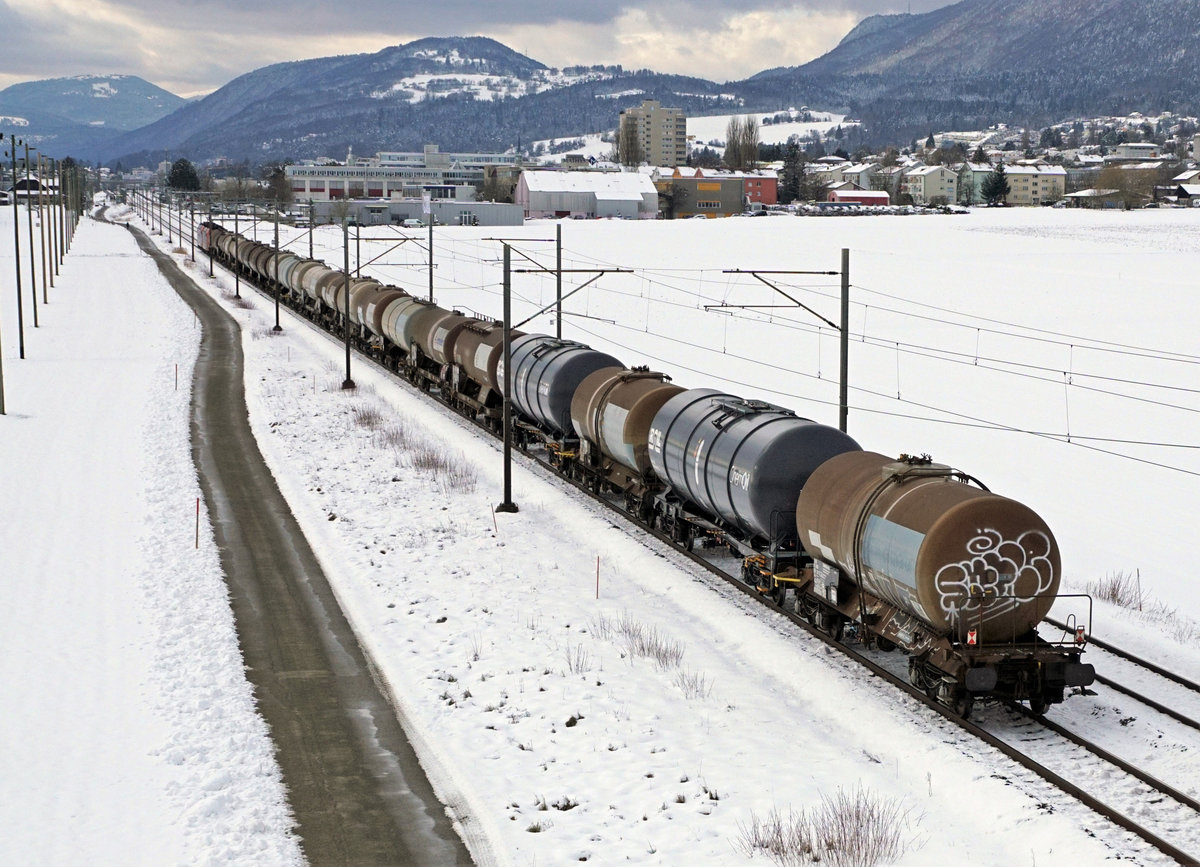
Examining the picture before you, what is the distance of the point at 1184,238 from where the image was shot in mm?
113062

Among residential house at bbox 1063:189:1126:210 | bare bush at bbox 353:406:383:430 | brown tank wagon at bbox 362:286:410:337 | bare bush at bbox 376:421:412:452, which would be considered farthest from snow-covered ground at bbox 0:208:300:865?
residential house at bbox 1063:189:1126:210

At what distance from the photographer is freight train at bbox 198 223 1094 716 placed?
53.4 feet

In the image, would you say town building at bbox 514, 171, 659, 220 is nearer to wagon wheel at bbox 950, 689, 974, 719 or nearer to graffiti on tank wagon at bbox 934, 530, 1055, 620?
wagon wheel at bbox 950, 689, 974, 719

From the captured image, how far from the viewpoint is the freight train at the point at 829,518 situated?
16266 millimetres

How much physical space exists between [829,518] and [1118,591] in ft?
27.1

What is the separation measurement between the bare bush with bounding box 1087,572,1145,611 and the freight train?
3.41 m

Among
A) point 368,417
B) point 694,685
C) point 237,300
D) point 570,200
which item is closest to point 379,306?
point 368,417

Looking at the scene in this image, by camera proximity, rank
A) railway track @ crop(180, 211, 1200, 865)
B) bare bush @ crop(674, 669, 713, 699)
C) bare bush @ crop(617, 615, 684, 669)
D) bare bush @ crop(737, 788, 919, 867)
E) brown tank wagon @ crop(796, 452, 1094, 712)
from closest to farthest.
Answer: bare bush @ crop(737, 788, 919, 867)
railway track @ crop(180, 211, 1200, 865)
brown tank wagon @ crop(796, 452, 1094, 712)
bare bush @ crop(674, 669, 713, 699)
bare bush @ crop(617, 615, 684, 669)

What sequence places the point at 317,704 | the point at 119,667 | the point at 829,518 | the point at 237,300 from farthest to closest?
the point at 237,300
the point at 119,667
the point at 829,518
the point at 317,704

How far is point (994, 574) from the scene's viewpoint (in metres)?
16.2

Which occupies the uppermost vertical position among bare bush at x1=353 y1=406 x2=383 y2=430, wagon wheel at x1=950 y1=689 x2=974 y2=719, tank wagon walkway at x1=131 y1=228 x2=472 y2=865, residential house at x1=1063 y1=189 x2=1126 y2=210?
residential house at x1=1063 y1=189 x2=1126 y2=210

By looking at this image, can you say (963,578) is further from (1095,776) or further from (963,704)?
(1095,776)

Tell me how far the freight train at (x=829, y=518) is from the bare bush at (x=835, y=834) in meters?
3.01

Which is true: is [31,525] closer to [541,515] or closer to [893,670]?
[541,515]
